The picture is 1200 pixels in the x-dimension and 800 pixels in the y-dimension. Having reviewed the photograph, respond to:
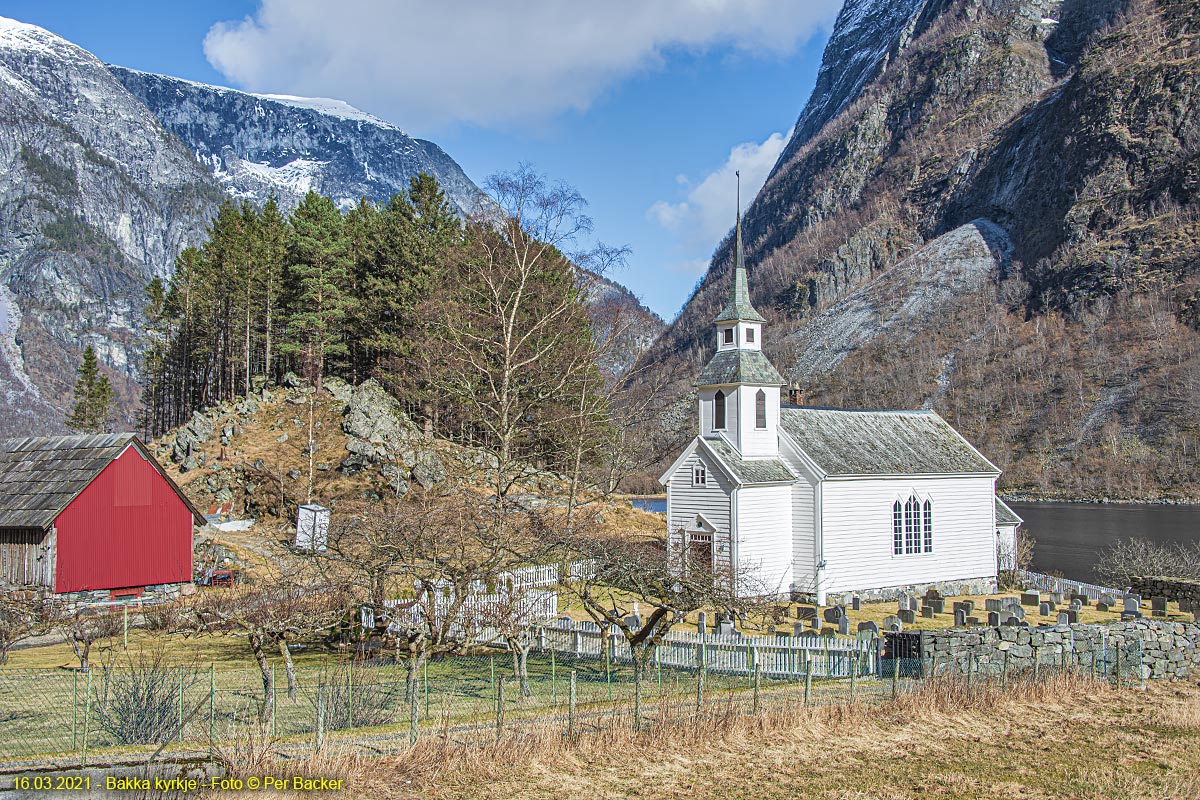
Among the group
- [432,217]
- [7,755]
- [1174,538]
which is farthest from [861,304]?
[7,755]

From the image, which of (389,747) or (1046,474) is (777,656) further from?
(1046,474)

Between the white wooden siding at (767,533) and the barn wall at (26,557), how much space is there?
868 inches

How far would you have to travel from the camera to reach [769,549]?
32.2 m

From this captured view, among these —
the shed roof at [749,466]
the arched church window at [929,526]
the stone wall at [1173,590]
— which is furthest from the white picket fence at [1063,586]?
the shed roof at [749,466]

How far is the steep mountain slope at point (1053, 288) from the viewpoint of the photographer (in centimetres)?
10662

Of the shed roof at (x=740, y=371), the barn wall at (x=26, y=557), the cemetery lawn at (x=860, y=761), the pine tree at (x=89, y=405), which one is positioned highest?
the pine tree at (x=89, y=405)

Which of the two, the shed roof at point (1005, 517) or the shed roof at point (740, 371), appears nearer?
the shed roof at point (740, 371)

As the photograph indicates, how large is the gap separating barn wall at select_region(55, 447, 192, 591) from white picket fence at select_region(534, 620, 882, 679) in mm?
16165

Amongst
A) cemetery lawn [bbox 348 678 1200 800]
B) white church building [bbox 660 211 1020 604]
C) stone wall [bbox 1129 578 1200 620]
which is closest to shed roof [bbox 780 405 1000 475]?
white church building [bbox 660 211 1020 604]

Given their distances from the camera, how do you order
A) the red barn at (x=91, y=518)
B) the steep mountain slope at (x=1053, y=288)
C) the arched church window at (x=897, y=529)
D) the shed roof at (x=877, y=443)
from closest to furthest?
the red barn at (x=91, y=518) < the shed roof at (x=877, y=443) < the arched church window at (x=897, y=529) < the steep mountain slope at (x=1053, y=288)

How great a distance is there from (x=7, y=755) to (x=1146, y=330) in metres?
133

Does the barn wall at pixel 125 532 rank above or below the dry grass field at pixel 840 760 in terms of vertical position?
above

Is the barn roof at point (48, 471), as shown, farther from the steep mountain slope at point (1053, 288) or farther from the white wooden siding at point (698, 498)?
the steep mountain slope at point (1053, 288)

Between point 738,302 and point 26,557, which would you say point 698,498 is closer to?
point 738,302
